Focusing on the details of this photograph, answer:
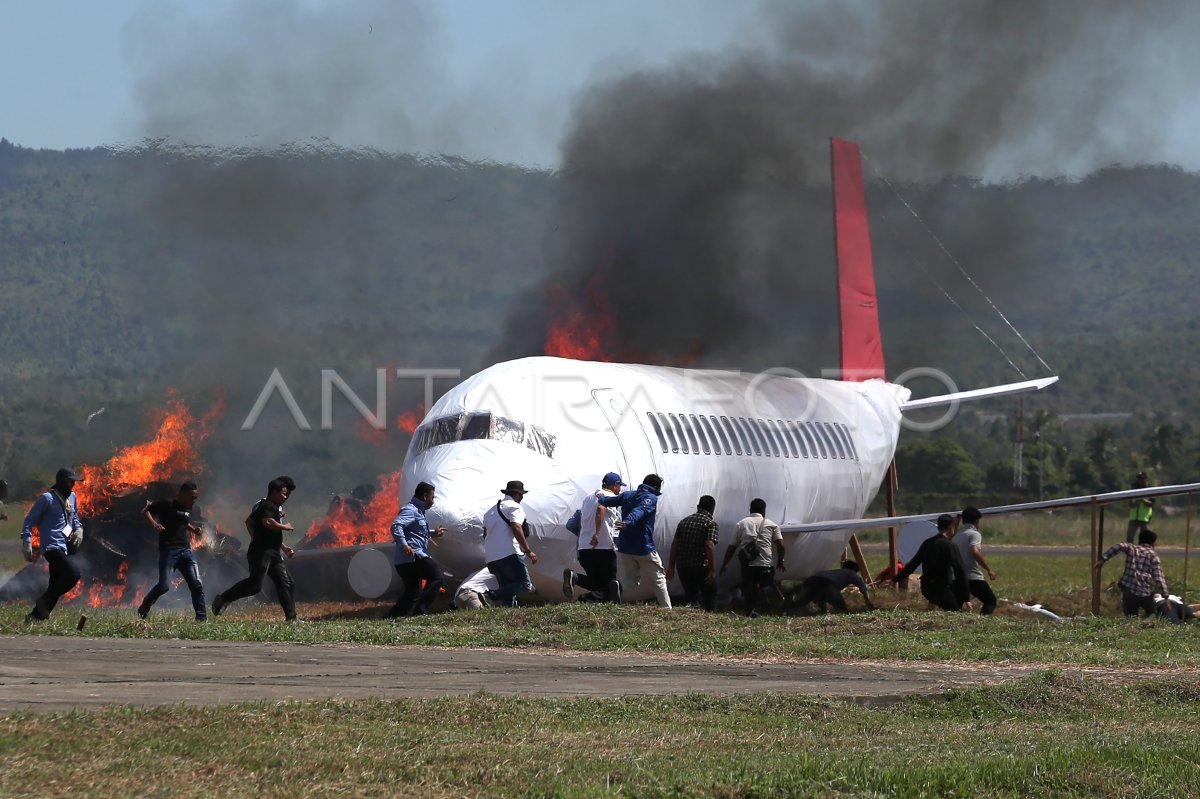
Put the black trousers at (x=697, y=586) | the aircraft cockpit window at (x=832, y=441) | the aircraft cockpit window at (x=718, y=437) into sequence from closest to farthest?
the black trousers at (x=697, y=586) → the aircraft cockpit window at (x=718, y=437) → the aircraft cockpit window at (x=832, y=441)

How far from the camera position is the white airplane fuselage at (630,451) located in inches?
848

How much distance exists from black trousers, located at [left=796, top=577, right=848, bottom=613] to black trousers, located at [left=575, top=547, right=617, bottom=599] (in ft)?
15.7

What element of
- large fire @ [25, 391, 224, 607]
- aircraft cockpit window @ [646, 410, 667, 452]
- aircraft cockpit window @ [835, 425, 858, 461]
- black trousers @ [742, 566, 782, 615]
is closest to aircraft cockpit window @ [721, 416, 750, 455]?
aircraft cockpit window @ [646, 410, 667, 452]

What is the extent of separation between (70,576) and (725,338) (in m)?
20.2

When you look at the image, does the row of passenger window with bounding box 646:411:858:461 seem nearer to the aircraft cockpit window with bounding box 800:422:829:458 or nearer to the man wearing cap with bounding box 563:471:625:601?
the aircraft cockpit window with bounding box 800:422:829:458

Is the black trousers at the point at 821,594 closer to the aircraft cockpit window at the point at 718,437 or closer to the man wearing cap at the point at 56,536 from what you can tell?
the aircraft cockpit window at the point at 718,437

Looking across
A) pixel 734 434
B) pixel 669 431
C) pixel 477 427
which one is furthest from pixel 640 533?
pixel 734 434

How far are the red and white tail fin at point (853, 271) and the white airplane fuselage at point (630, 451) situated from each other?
439 cm

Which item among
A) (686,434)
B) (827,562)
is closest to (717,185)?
(827,562)

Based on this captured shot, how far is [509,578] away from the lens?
2073 cm

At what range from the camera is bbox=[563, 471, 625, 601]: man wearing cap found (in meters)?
21.4

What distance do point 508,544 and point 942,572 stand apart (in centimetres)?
662

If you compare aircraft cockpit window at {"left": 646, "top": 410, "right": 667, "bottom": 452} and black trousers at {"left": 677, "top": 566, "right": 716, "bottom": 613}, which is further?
aircraft cockpit window at {"left": 646, "top": 410, "right": 667, "bottom": 452}

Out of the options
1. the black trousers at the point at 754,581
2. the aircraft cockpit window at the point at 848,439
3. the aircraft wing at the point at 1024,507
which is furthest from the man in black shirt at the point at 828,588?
the aircraft cockpit window at the point at 848,439
